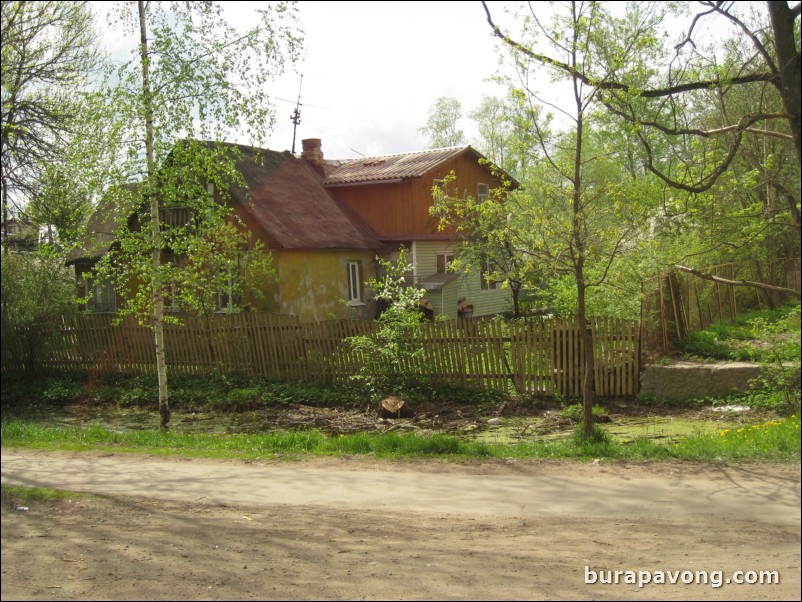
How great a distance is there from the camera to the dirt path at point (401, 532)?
5336 mm

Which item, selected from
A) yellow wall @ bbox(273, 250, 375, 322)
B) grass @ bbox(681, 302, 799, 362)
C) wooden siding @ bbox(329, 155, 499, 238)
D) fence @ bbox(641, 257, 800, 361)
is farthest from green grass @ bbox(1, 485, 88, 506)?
wooden siding @ bbox(329, 155, 499, 238)

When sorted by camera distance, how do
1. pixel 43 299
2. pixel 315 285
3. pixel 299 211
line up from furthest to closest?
pixel 299 211 → pixel 315 285 → pixel 43 299

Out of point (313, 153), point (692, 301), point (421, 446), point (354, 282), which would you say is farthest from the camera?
point (313, 153)

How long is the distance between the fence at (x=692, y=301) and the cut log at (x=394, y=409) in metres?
4.60

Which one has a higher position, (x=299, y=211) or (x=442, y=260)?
(x=299, y=211)

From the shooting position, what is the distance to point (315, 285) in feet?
77.4

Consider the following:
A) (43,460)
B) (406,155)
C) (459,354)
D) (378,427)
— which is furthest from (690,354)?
(406,155)

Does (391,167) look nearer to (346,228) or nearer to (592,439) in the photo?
(346,228)

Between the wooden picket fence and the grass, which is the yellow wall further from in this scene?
the grass

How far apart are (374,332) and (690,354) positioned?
6.29 meters

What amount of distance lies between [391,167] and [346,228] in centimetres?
392

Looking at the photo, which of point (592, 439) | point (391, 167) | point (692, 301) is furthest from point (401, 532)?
point (391, 167)

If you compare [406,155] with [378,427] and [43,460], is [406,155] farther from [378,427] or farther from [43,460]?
[43,460]

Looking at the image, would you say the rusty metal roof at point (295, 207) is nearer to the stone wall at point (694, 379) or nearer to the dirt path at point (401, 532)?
the stone wall at point (694, 379)
